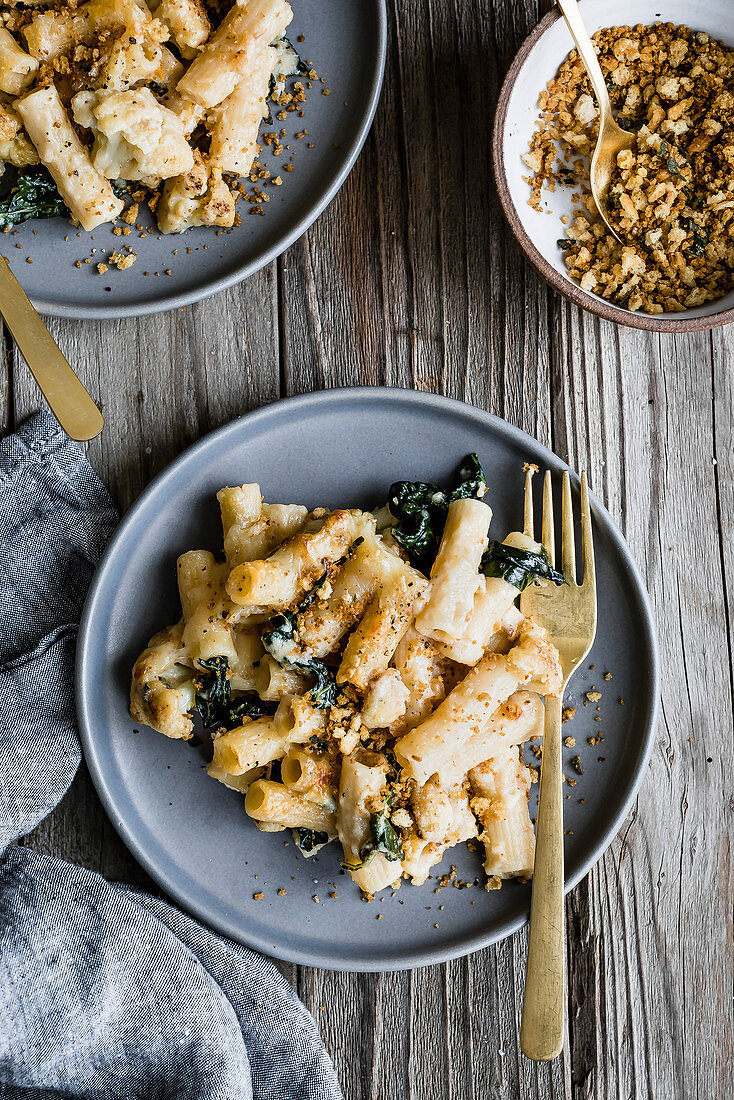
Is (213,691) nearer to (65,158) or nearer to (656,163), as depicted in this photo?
(65,158)

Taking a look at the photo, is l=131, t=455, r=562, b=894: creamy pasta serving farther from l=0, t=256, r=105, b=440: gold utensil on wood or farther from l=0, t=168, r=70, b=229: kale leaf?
l=0, t=168, r=70, b=229: kale leaf

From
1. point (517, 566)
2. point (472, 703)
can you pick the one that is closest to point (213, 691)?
point (472, 703)

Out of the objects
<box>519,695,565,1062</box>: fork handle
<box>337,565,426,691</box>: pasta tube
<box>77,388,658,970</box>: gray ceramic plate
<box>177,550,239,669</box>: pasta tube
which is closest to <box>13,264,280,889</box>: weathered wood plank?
<box>77,388,658,970</box>: gray ceramic plate

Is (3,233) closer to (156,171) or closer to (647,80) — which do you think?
(156,171)

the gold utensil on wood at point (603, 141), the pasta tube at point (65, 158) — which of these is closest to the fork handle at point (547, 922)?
the gold utensil on wood at point (603, 141)

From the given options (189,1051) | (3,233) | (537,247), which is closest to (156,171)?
(3,233)

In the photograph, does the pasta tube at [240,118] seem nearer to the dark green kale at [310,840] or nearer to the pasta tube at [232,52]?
the pasta tube at [232,52]

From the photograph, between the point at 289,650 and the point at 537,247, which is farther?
the point at 537,247
